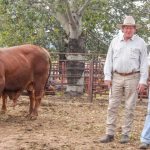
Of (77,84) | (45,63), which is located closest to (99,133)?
(45,63)

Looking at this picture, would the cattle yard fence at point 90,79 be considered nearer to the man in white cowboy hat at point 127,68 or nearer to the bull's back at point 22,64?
the bull's back at point 22,64

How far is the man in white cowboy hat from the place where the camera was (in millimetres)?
6871

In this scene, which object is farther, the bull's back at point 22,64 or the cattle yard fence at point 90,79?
the cattle yard fence at point 90,79

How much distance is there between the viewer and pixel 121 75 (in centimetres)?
695

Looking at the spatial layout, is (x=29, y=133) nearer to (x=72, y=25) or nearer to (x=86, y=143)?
(x=86, y=143)

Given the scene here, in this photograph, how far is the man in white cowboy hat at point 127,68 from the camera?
6.87 meters

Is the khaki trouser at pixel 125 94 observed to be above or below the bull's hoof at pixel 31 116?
above

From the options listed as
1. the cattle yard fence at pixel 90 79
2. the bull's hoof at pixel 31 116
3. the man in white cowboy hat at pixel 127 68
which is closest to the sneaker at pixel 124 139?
the man in white cowboy hat at pixel 127 68

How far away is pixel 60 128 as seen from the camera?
8.41 m

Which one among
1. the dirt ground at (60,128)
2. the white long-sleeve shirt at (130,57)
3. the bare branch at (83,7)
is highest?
the bare branch at (83,7)

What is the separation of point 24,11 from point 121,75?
10123 mm

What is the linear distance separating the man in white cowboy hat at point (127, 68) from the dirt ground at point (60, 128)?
0.48m

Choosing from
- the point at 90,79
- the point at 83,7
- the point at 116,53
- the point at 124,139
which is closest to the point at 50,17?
the point at 83,7

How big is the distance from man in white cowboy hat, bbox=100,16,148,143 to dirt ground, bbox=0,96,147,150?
1.58 ft
